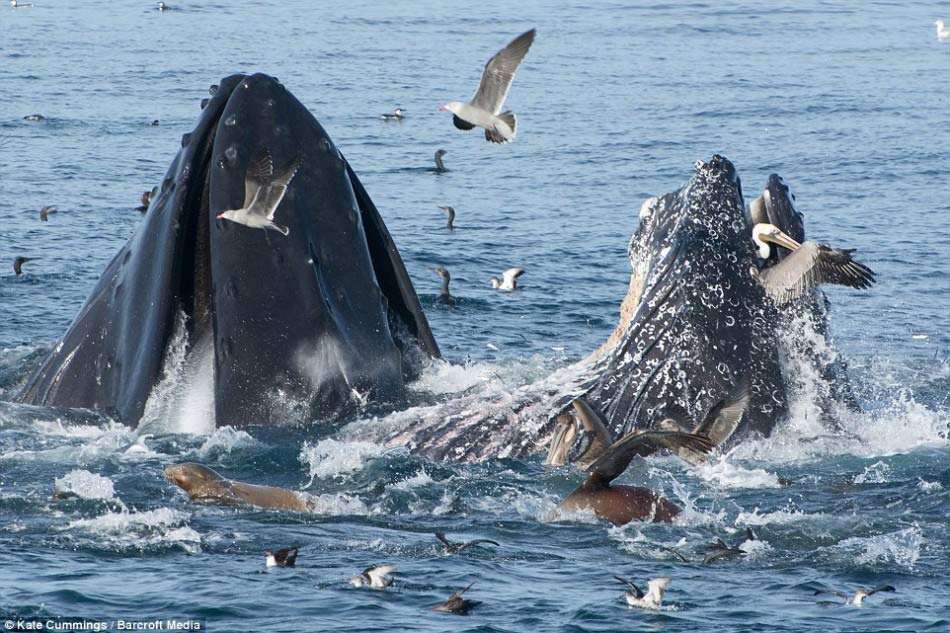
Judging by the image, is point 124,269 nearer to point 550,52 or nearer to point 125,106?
point 125,106

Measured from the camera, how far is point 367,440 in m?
9.93

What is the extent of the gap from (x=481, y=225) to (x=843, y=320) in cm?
769

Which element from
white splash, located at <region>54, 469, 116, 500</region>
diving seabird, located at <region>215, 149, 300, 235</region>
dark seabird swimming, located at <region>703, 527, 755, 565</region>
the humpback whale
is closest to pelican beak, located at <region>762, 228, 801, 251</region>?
dark seabird swimming, located at <region>703, 527, 755, 565</region>

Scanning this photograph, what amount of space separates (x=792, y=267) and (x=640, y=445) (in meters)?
1.74

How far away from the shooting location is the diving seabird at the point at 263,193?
357 inches

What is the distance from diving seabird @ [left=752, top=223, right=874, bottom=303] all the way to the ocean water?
73cm

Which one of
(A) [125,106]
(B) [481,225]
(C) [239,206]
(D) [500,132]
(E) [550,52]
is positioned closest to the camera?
(C) [239,206]

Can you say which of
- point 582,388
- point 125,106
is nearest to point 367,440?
point 582,388

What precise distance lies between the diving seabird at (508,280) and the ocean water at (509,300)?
0.36 meters

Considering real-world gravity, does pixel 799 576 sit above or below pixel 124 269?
below

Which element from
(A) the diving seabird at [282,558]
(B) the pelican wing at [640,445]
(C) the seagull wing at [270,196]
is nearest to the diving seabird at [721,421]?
(B) the pelican wing at [640,445]

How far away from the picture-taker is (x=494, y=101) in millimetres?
14375

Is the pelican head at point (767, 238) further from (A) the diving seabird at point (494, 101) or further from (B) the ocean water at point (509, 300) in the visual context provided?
(A) the diving seabird at point (494, 101)

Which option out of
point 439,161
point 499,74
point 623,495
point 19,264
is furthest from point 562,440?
point 439,161
